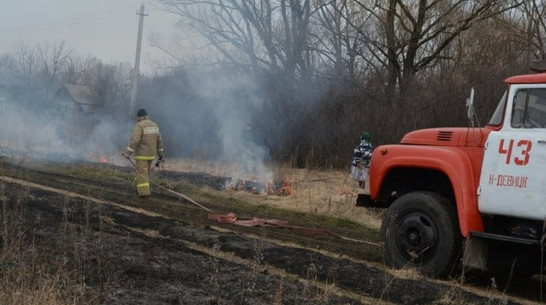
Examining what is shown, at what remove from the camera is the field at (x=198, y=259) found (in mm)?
5000

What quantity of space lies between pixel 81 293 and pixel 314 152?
15131 millimetres

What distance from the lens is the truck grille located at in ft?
22.0

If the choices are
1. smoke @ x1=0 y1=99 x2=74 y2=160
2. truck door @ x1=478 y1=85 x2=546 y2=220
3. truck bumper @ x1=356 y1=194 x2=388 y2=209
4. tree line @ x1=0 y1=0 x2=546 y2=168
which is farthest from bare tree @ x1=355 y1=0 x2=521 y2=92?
truck door @ x1=478 y1=85 x2=546 y2=220

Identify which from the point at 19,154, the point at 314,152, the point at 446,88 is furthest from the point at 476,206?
the point at 19,154

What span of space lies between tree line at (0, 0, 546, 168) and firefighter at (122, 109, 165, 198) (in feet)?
21.5

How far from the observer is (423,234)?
663 centimetres

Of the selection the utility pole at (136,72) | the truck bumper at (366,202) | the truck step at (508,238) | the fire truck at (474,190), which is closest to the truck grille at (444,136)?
the fire truck at (474,190)

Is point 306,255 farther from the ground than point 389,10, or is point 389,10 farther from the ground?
point 389,10

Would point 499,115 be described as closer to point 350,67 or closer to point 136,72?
point 350,67

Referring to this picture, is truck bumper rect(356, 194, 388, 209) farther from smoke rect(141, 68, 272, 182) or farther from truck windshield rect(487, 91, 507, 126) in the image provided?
smoke rect(141, 68, 272, 182)

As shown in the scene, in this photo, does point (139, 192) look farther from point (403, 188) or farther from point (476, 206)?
point (476, 206)

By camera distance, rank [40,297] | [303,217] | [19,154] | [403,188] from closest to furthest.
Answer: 1. [40,297]
2. [403,188]
3. [303,217]
4. [19,154]

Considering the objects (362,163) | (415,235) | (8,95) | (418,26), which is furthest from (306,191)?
(8,95)

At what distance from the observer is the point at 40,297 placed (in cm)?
424
